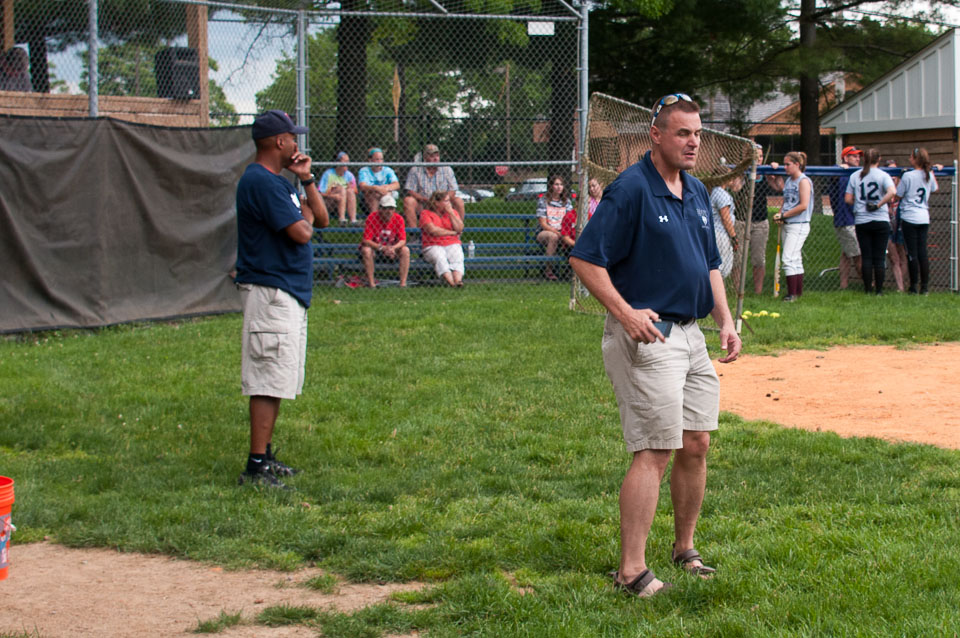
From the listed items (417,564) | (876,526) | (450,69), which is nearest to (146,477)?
(417,564)

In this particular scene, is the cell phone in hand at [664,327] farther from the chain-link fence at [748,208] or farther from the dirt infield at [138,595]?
the chain-link fence at [748,208]

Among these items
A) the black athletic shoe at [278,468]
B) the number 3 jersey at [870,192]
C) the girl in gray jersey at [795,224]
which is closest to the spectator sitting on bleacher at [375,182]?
the girl in gray jersey at [795,224]

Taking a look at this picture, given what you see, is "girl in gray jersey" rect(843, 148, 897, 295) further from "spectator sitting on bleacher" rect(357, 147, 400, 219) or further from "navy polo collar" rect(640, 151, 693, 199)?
"navy polo collar" rect(640, 151, 693, 199)

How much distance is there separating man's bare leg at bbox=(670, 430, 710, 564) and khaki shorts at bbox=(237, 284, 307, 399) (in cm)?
242

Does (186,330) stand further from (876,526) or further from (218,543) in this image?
(876,526)

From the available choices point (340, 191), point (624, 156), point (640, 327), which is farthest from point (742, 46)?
point (640, 327)

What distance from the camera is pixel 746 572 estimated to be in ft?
13.8

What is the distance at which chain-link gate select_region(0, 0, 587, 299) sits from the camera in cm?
1162

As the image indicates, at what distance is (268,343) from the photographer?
228 inches

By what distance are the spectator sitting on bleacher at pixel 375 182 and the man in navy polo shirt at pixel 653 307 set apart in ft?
33.1

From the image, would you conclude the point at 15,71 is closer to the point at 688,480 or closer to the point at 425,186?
the point at 425,186

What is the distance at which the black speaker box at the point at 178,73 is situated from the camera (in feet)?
39.3

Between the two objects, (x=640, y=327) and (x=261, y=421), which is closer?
(x=640, y=327)

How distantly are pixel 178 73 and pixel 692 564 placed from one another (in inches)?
391
